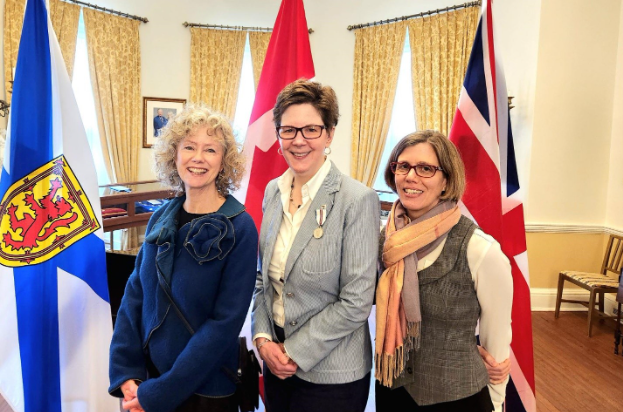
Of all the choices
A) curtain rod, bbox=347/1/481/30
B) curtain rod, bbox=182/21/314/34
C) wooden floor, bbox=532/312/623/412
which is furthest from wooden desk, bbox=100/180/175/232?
curtain rod, bbox=347/1/481/30

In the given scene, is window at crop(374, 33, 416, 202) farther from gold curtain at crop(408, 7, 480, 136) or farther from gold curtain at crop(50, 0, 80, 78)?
gold curtain at crop(50, 0, 80, 78)

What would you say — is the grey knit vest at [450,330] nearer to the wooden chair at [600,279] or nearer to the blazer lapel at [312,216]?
the blazer lapel at [312,216]

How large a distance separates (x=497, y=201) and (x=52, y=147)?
204 centimetres

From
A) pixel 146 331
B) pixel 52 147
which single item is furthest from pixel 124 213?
pixel 146 331

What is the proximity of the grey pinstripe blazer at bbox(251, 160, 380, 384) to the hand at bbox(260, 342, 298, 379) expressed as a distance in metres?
0.04

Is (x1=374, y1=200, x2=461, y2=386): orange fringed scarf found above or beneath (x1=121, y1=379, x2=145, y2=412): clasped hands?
above

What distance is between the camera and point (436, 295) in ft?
4.46

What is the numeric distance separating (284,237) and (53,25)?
6.52 m

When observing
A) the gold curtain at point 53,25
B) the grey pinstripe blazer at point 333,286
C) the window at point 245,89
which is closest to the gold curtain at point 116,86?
the gold curtain at point 53,25

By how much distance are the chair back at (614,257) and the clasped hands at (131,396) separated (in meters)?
4.67

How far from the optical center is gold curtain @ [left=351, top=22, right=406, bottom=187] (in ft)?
21.4

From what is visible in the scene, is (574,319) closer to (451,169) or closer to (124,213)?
(451,169)

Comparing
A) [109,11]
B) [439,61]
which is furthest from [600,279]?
[109,11]

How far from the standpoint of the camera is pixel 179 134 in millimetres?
1401
